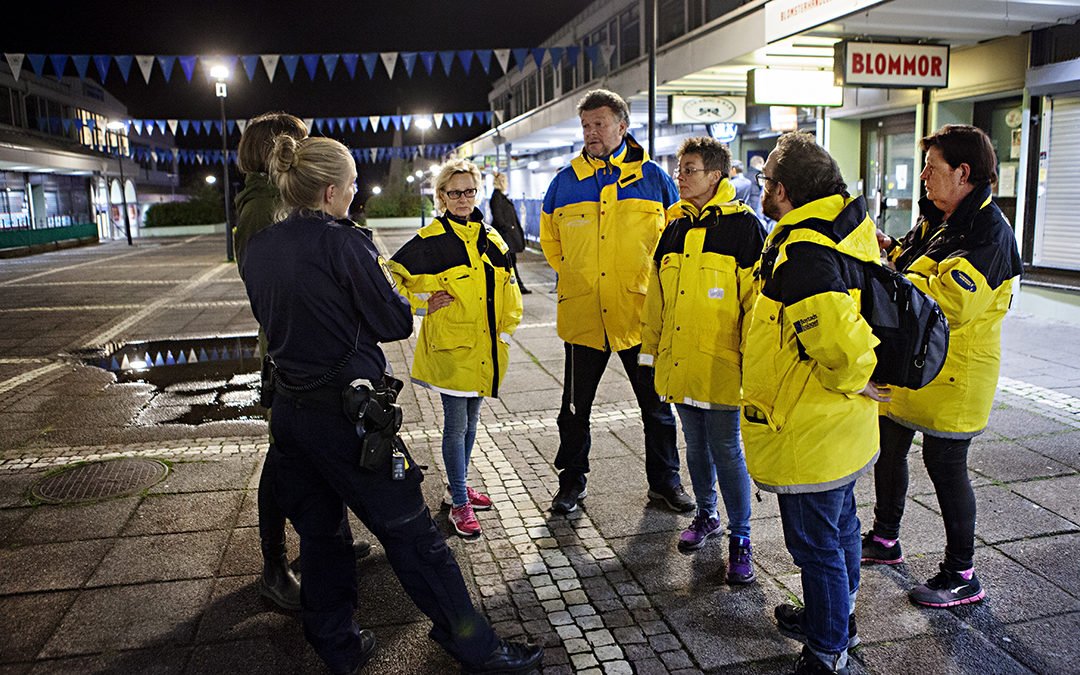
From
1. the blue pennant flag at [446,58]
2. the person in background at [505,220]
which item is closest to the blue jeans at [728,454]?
the person in background at [505,220]

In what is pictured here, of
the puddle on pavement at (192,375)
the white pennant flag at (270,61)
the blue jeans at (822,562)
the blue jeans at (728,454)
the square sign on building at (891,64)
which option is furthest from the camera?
the white pennant flag at (270,61)

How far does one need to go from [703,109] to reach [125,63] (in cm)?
1081

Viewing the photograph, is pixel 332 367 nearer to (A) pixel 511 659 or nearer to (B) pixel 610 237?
(A) pixel 511 659

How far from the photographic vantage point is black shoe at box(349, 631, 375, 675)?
3.12 metres

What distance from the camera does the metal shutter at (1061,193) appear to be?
10.4 m

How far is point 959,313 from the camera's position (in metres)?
3.34

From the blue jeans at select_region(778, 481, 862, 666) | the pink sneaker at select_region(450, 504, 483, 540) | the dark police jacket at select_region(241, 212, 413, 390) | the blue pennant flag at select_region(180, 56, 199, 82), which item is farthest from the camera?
the blue pennant flag at select_region(180, 56, 199, 82)

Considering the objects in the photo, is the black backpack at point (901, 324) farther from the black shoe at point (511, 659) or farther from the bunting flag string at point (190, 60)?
the bunting flag string at point (190, 60)

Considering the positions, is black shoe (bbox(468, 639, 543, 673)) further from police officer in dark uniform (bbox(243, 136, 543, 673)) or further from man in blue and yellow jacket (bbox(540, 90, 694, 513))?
man in blue and yellow jacket (bbox(540, 90, 694, 513))

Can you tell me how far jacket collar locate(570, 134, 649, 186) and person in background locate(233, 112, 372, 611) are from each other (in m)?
1.53

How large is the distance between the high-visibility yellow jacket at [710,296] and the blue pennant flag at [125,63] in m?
15.4

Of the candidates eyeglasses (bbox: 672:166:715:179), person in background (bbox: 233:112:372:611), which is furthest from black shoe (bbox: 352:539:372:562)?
→ eyeglasses (bbox: 672:166:715:179)

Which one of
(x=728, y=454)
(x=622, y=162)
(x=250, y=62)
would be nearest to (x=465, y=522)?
(x=728, y=454)

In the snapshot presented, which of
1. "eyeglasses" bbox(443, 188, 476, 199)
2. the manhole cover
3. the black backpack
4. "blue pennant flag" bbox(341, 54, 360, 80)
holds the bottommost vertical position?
the manhole cover
